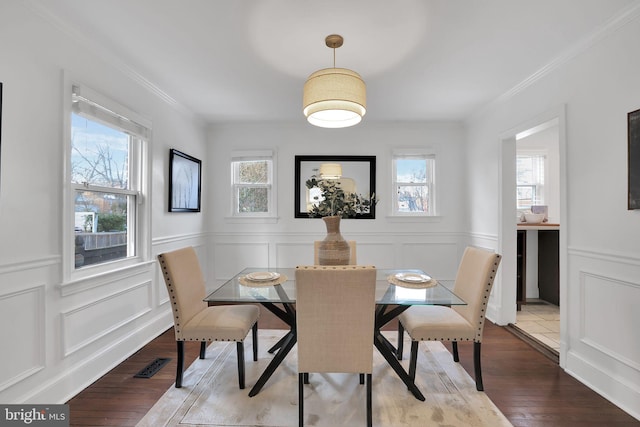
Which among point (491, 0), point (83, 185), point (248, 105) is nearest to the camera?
point (491, 0)

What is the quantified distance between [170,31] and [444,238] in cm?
401

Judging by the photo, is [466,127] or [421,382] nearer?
[421,382]

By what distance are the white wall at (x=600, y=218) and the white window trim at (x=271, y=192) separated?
3.17 m

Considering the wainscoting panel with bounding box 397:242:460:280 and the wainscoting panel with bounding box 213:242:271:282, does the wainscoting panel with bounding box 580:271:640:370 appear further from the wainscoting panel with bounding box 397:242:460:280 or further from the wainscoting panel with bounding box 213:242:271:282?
the wainscoting panel with bounding box 213:242:271:282

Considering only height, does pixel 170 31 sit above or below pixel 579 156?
above

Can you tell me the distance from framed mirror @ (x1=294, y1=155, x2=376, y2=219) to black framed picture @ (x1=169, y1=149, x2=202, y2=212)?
4.37 ft

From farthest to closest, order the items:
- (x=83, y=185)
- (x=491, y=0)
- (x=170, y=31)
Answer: (x=83, y=185)
(x=170, y=31)
(x=491, y=0)

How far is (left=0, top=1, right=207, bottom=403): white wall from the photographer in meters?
1.82

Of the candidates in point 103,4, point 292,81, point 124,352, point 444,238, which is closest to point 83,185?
point 103,4

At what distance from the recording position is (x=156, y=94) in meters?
3.31

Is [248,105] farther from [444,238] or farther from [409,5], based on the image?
[444,238]

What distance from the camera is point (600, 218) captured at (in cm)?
231

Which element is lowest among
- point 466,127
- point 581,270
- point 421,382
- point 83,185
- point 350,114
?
point 421,382

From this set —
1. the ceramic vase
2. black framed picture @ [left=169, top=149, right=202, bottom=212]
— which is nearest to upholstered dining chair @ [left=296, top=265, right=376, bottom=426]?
the ceramic vase
